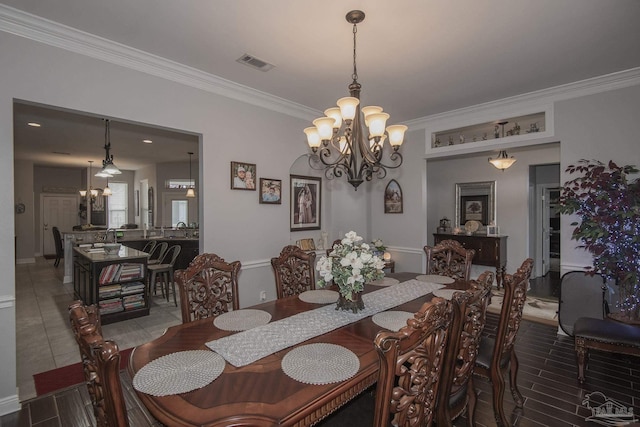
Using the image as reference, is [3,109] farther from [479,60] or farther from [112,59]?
[479,60]

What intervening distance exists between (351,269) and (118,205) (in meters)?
11.2

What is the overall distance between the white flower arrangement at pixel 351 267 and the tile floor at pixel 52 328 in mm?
2635

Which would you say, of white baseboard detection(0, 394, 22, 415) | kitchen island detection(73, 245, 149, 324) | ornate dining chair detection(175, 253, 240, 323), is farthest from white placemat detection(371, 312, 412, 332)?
kitchen island detection(73, 245, 149, 324)

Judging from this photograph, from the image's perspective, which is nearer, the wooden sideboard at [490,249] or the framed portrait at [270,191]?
the framed portrait at [270,191]

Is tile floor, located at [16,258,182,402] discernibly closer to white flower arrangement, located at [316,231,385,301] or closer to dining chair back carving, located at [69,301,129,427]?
dining chair back carving, located at [69,301,129,427]

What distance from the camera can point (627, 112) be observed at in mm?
3197

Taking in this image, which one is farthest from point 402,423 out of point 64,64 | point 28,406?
point 64,64

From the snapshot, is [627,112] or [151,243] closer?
[627,112]

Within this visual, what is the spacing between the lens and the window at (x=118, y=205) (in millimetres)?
10429

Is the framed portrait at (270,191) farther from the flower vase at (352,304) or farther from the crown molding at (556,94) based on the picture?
the crown molding at (556,94)

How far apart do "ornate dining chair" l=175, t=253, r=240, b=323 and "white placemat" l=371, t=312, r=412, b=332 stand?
1.09 meters

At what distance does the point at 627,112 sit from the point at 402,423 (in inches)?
158

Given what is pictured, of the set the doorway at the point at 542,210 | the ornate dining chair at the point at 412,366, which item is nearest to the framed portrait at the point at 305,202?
the ornate dining chair at the point at 412,366

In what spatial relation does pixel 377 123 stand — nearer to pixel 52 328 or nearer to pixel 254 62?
pixel 254 62
